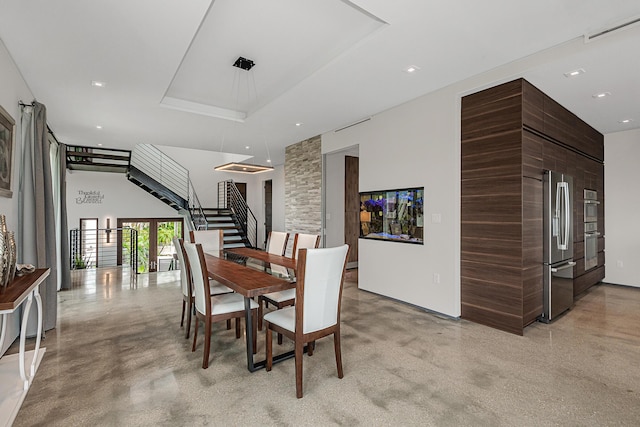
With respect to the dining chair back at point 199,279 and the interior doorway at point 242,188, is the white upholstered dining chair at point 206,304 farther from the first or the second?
the interior doorway at point 242,188

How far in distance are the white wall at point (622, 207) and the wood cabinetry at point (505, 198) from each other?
104 inches

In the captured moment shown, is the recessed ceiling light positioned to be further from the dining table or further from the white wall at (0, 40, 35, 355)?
the white wall at (0, 40, 35, 355)

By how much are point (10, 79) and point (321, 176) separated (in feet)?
14.0

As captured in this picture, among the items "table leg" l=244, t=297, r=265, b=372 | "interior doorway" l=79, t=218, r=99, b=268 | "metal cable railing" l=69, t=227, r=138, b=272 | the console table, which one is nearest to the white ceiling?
the console table

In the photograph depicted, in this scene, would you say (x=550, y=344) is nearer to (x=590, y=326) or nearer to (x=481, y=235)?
(x=590, y=326)

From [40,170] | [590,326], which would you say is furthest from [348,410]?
[40,170]

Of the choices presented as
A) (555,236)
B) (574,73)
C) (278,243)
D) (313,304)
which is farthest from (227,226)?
(574,73)

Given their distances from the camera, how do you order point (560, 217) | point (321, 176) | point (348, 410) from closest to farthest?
point (348, 410) < point (560, 217) < point (321, 176)

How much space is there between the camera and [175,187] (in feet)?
32.5

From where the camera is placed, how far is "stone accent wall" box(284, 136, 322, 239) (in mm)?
6137

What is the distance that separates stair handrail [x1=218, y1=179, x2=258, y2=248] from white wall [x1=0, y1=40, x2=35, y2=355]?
23.4ft

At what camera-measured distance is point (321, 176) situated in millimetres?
6043

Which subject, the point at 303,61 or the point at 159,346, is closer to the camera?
the point at 159,346

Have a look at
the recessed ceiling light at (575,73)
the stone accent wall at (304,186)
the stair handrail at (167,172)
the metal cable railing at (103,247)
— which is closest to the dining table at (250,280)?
the stone accent wall at (304,186)
